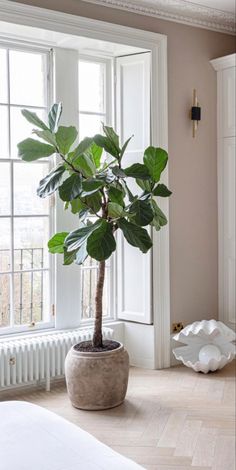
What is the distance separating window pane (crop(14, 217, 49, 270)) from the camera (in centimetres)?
461

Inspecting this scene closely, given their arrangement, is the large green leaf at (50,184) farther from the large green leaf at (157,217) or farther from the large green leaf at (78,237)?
the large green leaf at (157,217)

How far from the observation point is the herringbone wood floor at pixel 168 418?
Result: 128 inches

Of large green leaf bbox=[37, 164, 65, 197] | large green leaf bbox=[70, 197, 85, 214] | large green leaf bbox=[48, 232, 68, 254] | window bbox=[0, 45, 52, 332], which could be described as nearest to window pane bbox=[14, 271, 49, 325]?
window bbox=[0, 45, 52, 332]

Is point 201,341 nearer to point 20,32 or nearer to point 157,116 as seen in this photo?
point 157,116

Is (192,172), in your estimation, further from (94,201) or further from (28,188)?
(94,201)

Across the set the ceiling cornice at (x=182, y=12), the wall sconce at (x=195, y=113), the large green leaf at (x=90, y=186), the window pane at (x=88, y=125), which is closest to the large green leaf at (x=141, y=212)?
the large green leaf at (x=90, y=186)

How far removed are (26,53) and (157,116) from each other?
117 centimetres

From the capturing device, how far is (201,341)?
493 cm

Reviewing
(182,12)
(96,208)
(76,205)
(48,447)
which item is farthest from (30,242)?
(48,447)

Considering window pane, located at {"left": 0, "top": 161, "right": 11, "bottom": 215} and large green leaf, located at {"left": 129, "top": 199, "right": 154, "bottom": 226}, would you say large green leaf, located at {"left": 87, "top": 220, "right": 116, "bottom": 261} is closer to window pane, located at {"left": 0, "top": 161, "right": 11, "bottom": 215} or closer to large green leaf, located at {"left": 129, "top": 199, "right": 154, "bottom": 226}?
large green leaf, located at {"left": 129, "top": 199, "right": 154, "bottom": 226}

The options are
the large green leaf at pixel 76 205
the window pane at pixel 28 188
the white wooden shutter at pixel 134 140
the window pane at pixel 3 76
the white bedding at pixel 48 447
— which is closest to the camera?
the white bedding at pixel 48 447

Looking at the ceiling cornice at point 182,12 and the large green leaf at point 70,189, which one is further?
the ceiling cornice at point 182,12

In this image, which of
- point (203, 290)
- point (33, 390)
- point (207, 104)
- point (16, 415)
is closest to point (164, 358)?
point (203, 290)

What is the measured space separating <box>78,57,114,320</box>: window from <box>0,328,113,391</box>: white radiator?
0.46 meters
